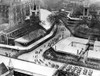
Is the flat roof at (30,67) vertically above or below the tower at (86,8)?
below

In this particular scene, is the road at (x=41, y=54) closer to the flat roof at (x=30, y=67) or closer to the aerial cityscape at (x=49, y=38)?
the aerial cityscape at (x=49, y=38)

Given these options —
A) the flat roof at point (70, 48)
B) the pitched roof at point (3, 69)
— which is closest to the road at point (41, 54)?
the flat roof at point (70, 48)

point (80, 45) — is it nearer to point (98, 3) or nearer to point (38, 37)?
point (38, 37)

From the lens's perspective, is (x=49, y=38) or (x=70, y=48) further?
(x=49, y=38)

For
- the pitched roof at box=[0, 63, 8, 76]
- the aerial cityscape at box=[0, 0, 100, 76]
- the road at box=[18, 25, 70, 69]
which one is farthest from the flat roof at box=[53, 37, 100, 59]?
the pitched roof at box=[0, 63, 8, 76]

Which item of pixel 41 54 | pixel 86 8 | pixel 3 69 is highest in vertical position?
pixel 86 8

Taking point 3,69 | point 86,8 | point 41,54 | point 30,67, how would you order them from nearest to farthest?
point 3,69 < point 30,67 < point 41,54 < point 86,8

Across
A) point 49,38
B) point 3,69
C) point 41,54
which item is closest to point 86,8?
point 49,38

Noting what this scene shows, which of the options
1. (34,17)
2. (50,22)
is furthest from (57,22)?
(34,17)

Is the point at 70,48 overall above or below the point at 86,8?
below

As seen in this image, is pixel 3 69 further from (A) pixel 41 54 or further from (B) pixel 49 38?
(B) pixel 49 38
